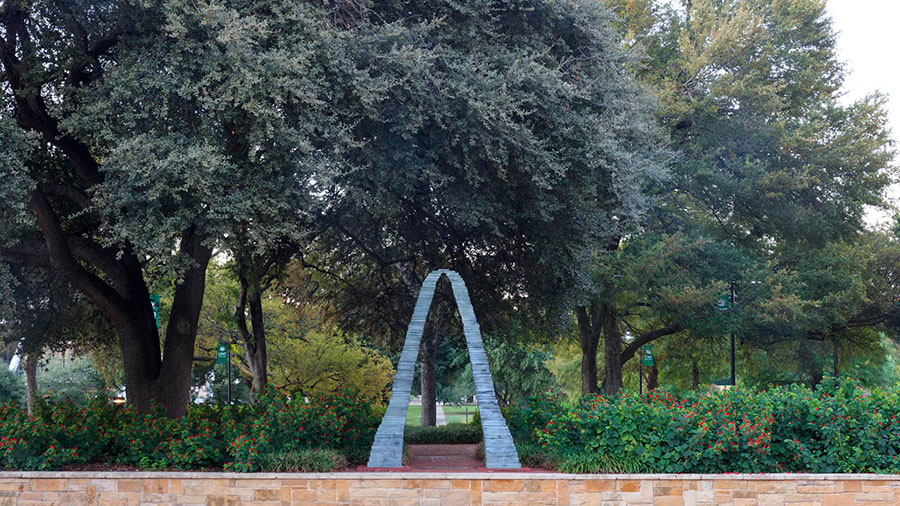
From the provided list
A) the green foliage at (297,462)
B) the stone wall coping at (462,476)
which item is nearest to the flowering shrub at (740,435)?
the stone wall coping at (462,476)

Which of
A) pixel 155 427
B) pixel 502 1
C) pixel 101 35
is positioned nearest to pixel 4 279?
pixel 155 427

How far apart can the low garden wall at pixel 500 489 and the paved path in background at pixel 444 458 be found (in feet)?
4.13

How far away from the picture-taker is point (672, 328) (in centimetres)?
2302

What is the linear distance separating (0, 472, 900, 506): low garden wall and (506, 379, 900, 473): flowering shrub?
0.30 m

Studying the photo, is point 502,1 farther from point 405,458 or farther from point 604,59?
point 405,458

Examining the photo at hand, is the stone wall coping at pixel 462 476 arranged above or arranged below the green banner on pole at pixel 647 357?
below

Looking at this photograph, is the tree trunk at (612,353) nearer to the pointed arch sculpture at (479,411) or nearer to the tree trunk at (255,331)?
the tree trunk at (255,331)

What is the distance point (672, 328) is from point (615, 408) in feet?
42.3

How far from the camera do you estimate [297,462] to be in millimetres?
10602

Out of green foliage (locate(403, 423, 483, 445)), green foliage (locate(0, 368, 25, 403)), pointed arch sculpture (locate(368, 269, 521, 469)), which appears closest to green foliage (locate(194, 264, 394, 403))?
green foliage (locate(403, 423, 483, 445))

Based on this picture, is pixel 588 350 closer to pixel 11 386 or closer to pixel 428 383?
pixel 428 383

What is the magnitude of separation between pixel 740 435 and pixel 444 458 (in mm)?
5331

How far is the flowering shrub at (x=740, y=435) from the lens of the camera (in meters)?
10.3

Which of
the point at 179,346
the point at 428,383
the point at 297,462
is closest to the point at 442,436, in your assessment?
the point at 428,383
